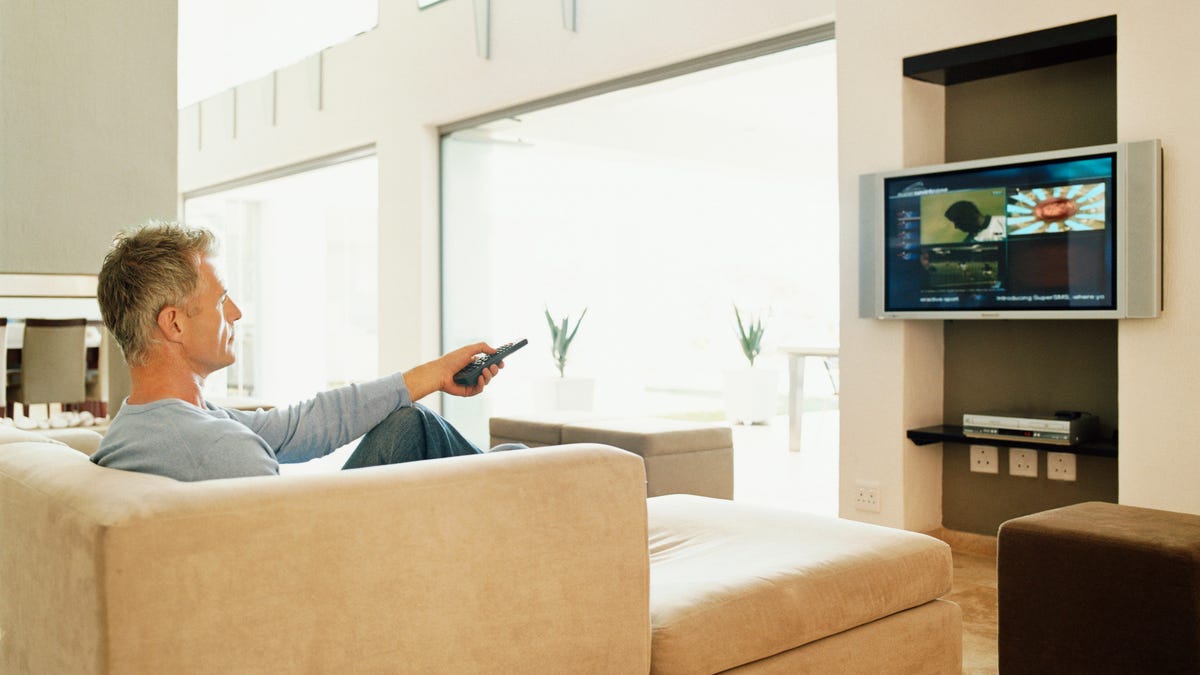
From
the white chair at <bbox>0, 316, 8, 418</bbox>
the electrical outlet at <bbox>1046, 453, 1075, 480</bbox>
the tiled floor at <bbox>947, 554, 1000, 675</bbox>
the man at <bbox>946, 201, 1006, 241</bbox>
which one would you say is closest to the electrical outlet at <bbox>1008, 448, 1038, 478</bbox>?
the electrical outlet at <bbox>1046, 453, 1075, 480</bbox>

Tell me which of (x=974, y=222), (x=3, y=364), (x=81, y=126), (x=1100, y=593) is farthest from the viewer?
(x=974, y=222)

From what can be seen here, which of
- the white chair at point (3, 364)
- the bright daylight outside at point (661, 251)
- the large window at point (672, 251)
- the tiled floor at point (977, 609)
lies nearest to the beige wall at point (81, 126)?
the white chair at point (3, 364)

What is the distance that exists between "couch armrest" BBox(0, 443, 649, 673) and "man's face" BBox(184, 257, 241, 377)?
233mm

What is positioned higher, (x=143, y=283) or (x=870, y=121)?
(x=870, y=121)

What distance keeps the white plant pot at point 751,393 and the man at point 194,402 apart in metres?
7.04

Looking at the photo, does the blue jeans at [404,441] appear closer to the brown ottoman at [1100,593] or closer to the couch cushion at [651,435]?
the brown ottoman at [1100,593]

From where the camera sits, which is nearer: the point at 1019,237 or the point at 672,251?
the point at 1019,237

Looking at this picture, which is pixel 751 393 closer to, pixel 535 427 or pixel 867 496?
pixel 535 427

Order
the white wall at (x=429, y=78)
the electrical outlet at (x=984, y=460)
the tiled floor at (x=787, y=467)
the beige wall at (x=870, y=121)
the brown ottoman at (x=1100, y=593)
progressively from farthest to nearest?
1. the tiled floor at (x=787, y=467)
2. the white wall at (x=429, y=78)
3. the electrical outlet at (x=984, y=460)
4. the beige wall at (x=870, y=121)
5. the brown ottoman at (x=1100, y=593)

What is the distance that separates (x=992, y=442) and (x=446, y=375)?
2.32 metres

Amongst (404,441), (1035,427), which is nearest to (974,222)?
(1035,427)

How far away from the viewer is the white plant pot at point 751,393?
8742 mm

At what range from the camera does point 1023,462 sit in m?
3.83

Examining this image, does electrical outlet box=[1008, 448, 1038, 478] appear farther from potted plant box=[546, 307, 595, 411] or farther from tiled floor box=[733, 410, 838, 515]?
potted plant box=[546, 307, 595, 411]
